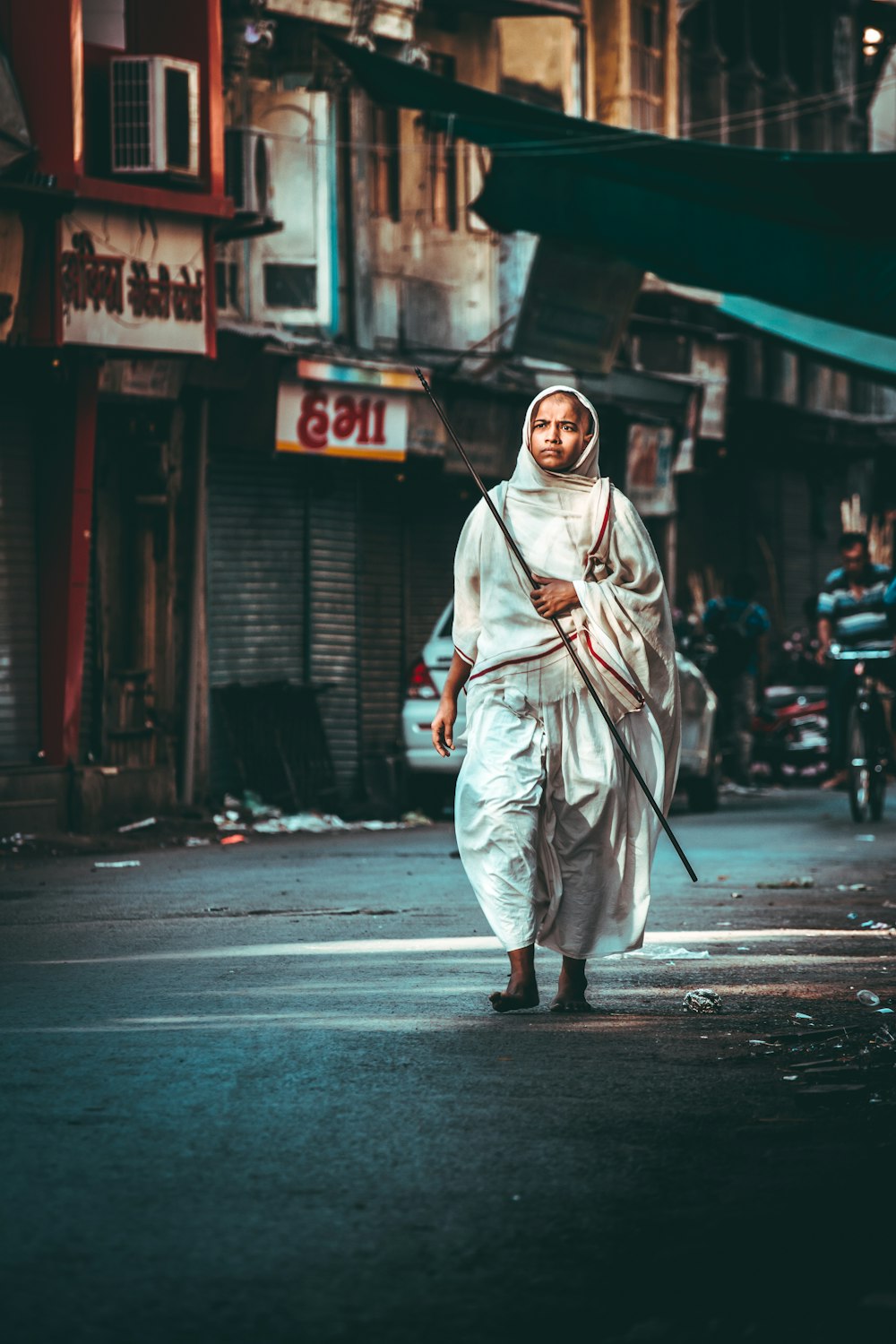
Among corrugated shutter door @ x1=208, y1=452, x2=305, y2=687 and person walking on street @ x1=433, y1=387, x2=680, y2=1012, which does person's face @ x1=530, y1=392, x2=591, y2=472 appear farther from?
corrugated shutter door @ x1=208, y1=452, x2=305, y2=687

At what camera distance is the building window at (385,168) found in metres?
22.7

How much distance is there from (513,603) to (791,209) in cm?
904

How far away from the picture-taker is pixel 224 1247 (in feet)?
12.7

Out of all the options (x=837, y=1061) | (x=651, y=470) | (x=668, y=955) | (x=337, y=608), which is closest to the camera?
(x=837, y=1061)

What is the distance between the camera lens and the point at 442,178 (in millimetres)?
23594

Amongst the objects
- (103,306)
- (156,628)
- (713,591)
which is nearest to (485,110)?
(103,306)

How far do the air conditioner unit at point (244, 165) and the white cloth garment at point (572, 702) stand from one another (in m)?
13.2

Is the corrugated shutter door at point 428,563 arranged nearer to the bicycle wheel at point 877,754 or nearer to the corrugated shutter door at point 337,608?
the corrugated shutter door at point 337,608

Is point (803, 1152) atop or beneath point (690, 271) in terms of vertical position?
beneath

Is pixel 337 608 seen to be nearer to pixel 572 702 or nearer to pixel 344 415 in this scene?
pixel 344 415

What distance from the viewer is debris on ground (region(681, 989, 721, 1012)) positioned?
682 centimetres

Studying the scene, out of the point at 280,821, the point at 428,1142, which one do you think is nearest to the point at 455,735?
the point at 280,821

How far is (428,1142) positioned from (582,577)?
260 cm

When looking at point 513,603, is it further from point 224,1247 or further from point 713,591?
point 713,591
